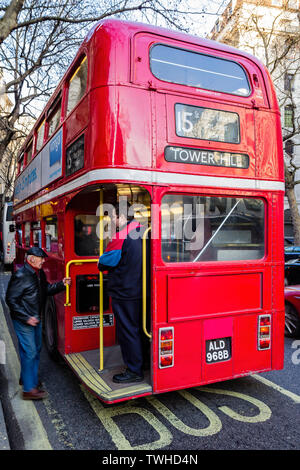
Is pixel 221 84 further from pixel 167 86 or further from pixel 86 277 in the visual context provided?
pixel 86 277

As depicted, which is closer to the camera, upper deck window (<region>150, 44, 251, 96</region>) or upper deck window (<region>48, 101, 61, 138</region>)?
upper deck window (<region>150, 44, 251, 96</region>)

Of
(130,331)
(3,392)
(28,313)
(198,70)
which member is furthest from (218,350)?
(198,70)

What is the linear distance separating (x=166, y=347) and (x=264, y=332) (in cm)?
124

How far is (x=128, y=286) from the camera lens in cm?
379

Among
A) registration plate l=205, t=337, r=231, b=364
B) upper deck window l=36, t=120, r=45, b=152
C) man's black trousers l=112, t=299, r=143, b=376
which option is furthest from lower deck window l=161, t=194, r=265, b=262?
upper deck window l=36, t=120, r=45, b=152

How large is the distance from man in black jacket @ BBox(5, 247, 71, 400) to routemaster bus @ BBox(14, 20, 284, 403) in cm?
55

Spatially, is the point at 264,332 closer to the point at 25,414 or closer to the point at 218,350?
the point at 218,350

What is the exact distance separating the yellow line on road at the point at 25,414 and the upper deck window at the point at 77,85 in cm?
345

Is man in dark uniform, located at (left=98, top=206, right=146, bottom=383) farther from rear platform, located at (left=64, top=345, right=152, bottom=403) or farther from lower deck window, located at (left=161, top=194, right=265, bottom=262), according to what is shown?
lower deck window, located at (left=161, top=194, right=265, bottom=262)

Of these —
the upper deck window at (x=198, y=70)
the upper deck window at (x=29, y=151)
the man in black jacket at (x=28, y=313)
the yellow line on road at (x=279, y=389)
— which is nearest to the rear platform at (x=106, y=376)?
the man in black jacket at (x=28, y=313)

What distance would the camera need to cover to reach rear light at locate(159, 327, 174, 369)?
3.52 m

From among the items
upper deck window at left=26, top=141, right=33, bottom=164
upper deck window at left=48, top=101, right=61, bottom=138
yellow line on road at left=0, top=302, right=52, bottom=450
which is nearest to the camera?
yellow line on road at left=0, top=302, right=52, bottom=450

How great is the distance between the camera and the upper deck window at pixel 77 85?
3.97 meters

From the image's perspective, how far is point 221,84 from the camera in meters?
3.94
